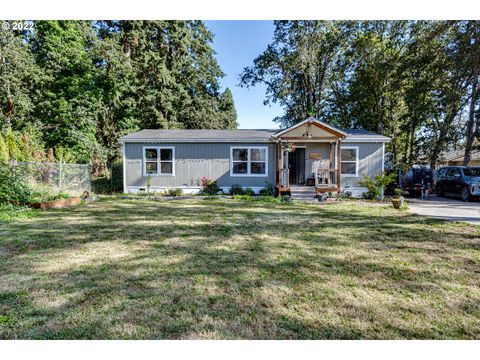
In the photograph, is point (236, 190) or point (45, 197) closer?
point (45, 197)

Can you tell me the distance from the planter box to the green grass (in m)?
2.53

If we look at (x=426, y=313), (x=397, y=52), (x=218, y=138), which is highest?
(x=397, y=52)

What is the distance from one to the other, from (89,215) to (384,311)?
306 inches

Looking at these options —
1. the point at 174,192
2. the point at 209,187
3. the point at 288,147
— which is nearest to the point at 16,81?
the point at 174,192

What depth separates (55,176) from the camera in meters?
10.1

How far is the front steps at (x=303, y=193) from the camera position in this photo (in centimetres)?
1171

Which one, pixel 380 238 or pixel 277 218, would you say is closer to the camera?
pixel 380 238

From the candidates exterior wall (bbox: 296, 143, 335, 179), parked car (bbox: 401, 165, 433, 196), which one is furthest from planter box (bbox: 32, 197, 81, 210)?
parked car (bbox: 401, 165, 433, 196)

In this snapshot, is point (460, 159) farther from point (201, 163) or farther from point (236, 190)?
point (201, 163)

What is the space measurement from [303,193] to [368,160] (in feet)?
12.3
